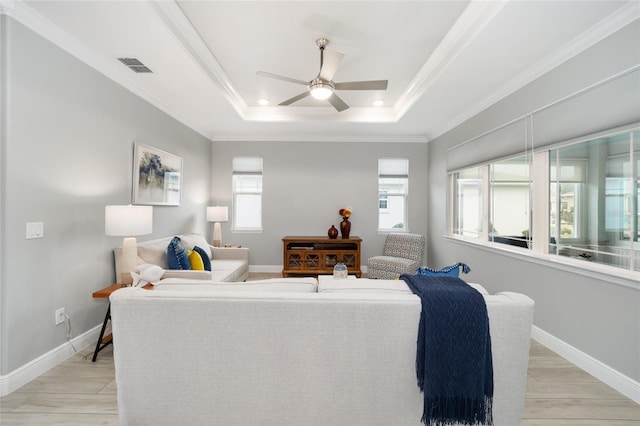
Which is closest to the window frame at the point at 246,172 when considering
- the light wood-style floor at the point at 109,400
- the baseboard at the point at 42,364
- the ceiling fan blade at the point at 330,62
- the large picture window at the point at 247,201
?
the large picture window at the point at 247,201

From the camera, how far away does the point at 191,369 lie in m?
1.46

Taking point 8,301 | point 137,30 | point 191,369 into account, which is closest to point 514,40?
point 137,30

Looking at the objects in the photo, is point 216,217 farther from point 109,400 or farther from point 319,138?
point 109,400

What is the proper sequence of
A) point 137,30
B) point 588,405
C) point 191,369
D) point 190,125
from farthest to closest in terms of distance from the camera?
point 190,125 → point 137,30 → point 588,405 → point 191,369

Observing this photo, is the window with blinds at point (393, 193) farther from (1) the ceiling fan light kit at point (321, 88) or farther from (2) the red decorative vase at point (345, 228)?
(1) the ceiling fan light kit at point (321, 88)

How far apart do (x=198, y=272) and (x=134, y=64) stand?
213 centimetres

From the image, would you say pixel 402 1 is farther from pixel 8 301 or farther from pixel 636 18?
pixel 8 301

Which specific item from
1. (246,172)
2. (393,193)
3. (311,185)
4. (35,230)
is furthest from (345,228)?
(35,230)

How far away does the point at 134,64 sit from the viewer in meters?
2.84

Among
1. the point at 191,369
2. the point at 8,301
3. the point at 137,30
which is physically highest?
the point at 137,30

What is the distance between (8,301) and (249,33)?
9.15 ft

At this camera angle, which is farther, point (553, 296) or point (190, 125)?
point (190, 125)

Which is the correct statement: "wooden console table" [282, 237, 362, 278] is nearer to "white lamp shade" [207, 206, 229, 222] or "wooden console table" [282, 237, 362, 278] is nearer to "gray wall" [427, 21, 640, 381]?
"white lamp shade" [207, 206, 229, 222]

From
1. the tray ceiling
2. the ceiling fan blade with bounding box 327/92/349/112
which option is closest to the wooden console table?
the tray ceiling
